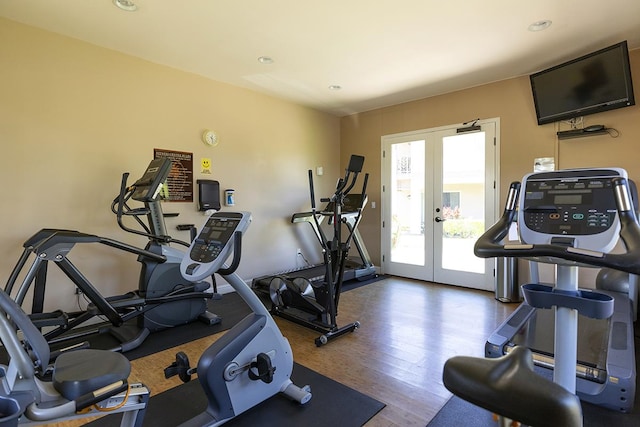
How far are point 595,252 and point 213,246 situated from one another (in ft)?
5.39

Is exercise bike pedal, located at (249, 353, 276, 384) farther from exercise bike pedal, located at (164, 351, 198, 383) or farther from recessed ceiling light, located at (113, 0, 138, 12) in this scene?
recessed ceiling light, located at (113, 0, 138, 12)

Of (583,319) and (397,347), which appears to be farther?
(583,319)

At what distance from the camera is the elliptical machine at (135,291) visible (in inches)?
100

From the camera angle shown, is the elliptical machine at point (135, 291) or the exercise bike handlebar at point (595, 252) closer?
the exercise bike handlebar at point (595, 252)

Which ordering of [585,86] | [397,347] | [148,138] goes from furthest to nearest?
[148,138], [585,86], [397,347]

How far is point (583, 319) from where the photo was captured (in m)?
3.11

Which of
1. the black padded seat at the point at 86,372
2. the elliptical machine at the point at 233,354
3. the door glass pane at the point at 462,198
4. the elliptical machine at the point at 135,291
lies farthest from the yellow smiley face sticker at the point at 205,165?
the door glass pane at the point at 462,198

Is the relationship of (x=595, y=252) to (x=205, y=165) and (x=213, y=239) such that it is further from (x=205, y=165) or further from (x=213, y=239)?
(x=205, y=165)

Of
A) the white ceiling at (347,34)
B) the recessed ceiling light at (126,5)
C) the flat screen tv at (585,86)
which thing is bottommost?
the flat screen tv at (585,86)

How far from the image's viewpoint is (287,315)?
11.5ft

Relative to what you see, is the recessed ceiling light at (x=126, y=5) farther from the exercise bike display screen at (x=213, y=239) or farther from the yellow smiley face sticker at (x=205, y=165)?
the exercise bike display screen at (x=213, y=239)

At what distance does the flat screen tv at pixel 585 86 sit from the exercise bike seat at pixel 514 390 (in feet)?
12.7

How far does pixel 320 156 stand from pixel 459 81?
2.55 metres

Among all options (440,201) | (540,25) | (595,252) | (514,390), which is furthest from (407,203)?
(514,390)
